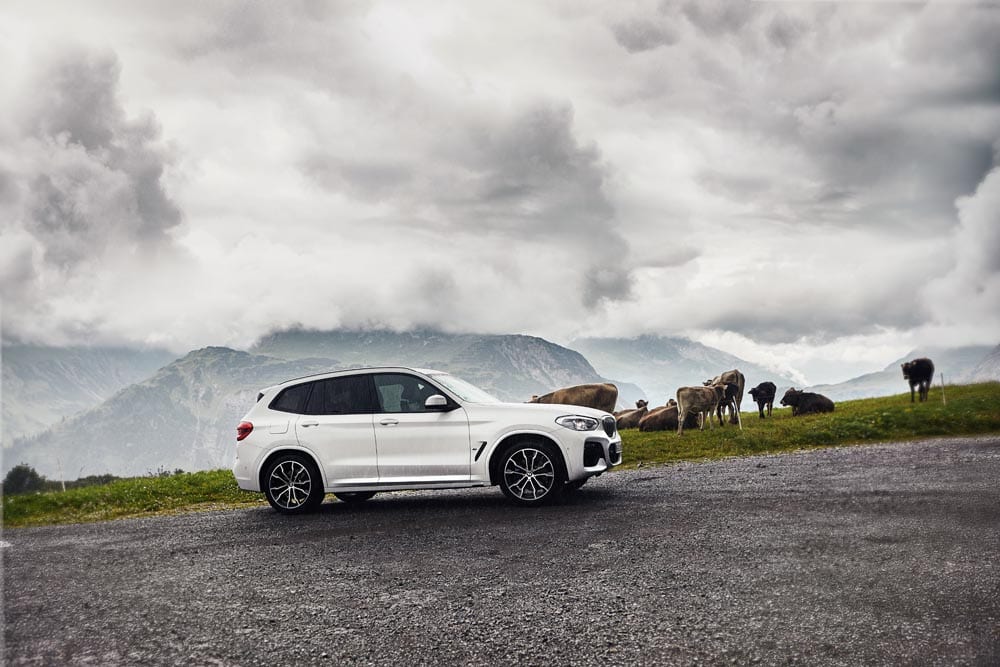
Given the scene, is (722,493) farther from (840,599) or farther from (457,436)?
(840,599)

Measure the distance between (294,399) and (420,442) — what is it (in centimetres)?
230

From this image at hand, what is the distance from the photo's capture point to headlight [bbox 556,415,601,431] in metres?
11.0

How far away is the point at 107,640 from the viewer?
5.98 m

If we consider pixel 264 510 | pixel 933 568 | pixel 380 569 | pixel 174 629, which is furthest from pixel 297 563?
pixel 933 568

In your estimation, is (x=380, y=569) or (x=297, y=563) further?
(x=297, y=563)

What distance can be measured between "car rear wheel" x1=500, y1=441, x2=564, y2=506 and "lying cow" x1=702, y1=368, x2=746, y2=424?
1435cm

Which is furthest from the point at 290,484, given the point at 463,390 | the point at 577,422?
the point at 577,422

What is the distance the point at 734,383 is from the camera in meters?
25.5

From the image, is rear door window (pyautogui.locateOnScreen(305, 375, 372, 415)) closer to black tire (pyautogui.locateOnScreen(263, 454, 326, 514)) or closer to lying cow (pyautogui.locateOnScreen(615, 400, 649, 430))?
black tire (pyautogui.locateOnScreen(263, 454, 326, 514))

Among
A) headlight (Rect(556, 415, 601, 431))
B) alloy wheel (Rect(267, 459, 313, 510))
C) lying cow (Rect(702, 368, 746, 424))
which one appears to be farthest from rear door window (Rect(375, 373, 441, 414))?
lying cow (Rect(702, 368, 746, 424))

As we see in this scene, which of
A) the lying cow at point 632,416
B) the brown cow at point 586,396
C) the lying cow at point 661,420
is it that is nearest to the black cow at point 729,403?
the lying cow at point 661,420

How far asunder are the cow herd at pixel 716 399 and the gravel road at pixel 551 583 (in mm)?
11268

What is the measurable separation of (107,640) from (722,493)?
326 inches

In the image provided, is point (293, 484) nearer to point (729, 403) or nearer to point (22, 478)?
point (729, 403)
